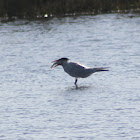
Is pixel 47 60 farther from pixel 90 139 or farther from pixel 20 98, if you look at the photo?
pixel 90 139

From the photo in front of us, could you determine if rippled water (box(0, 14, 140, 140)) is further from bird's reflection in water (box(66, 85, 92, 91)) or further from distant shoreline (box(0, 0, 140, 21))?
distant shoreline (box(0, 0, 140, 21))

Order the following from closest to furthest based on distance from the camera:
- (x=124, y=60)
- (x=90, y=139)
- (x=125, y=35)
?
(x=90, y=139), (x=124, y=60), (x=125, y=35)

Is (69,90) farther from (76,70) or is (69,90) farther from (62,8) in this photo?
(62,8)

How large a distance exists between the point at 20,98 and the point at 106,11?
33906 millimetres

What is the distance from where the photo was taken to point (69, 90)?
14.1 metres

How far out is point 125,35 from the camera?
A: 96.5 ft

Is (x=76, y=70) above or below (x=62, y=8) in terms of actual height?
below

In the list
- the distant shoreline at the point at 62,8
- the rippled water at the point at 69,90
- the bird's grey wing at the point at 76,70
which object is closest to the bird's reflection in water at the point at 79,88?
the rippled water at the point at 69,90

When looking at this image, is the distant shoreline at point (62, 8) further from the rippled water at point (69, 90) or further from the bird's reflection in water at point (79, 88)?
the bird's reflection in water at point (79, 88)

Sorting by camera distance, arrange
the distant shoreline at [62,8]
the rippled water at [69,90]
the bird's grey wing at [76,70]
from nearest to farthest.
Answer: the rippled water at [69,90] → the bird's grey wing at [76,70] → the distant shoreline at [62,8]

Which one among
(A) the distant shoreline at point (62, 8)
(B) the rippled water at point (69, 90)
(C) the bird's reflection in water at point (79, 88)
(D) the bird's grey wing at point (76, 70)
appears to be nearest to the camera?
(B) the rippled water at point (69, 90)

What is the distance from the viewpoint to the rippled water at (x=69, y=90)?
32.6 ft

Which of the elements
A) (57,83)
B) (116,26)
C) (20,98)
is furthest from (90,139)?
(116,26)

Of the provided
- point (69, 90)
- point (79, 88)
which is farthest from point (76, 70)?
point (69, 90)
